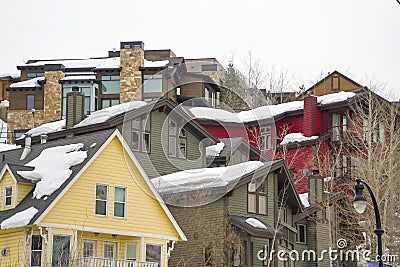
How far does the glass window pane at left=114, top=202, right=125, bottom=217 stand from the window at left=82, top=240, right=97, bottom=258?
1402 millimetres

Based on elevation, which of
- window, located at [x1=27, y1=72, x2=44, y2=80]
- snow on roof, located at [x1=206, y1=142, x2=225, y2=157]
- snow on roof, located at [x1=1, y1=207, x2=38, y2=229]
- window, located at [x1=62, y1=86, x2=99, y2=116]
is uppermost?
window, located at [x1=27, y1=72, x2=44, y2=80]

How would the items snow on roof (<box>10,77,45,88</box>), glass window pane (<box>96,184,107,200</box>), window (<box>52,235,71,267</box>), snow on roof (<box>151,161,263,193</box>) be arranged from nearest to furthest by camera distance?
window (<box>52,235,71,267</box>) < glass window pane (<box>96,184,107,200</box>) < snow on roof (<box>151,161,263,193</box>) < snow on roof (<box>10,77,45,88</box>)

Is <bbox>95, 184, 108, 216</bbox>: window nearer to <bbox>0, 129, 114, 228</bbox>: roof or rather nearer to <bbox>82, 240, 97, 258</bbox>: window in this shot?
<bbox>82, 240, 97, 258</bbox>: window

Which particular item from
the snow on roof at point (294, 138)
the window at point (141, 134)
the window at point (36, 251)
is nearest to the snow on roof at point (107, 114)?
the window at point (141, 134)

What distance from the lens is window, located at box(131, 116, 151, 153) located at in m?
40.4

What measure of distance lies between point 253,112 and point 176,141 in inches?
561

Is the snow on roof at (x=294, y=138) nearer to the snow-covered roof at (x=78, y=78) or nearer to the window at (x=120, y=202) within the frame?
the snow-covered roof at (x=78, y=78)

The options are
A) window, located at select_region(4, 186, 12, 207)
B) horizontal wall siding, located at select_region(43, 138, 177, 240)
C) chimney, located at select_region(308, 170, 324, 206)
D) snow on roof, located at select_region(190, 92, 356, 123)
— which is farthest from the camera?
snow on roof, located at select_region(190, 92, 356, 123)

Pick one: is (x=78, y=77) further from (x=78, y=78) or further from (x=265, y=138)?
(x=265, y=138)

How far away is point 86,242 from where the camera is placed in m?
32.5

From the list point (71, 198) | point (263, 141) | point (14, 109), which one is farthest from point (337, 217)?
point (14, 109)

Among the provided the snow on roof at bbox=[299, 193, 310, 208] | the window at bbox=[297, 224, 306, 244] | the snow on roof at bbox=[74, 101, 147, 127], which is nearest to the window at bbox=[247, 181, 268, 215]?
the snow on roof at bbox=[299, 193, 310, 208]

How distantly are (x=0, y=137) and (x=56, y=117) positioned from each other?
16.4ft

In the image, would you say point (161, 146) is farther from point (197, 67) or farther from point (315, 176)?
point (315, 176)
